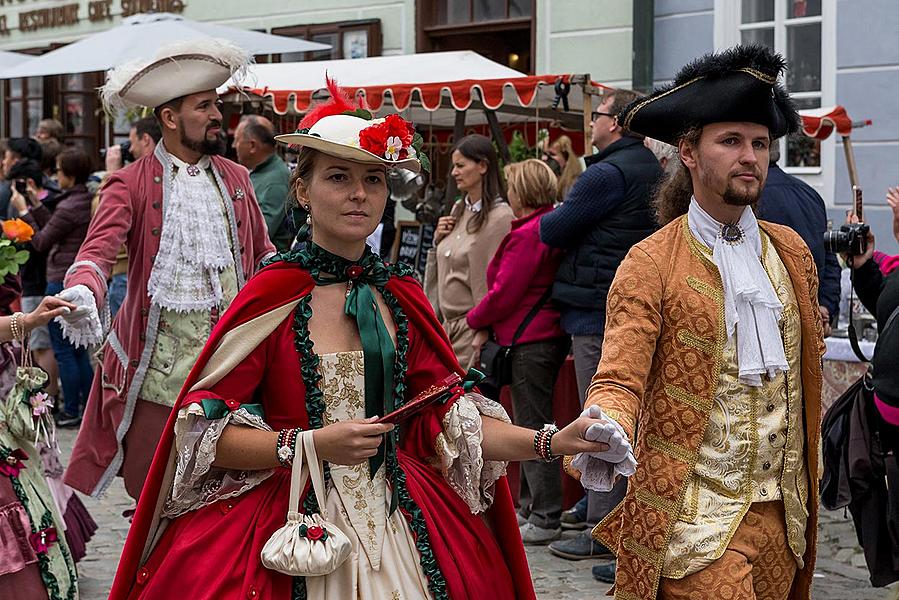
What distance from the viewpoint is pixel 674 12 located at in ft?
34.8

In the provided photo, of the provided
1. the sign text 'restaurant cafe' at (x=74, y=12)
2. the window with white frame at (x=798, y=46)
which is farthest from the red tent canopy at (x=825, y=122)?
the sign text 'restaurant cafe' at (x=74, y=12)

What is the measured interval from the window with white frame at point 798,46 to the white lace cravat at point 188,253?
18.3 ft

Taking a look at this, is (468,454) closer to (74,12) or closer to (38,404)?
(38,404)

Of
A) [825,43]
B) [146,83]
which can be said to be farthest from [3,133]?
[146,83]

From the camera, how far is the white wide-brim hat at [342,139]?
9.73 ft

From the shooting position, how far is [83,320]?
4.25 metres

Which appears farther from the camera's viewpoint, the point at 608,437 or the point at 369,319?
the point at 369,319

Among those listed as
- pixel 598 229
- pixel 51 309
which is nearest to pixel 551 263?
pixel 598 229

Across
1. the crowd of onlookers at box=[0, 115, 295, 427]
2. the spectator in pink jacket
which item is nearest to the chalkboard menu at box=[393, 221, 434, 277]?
the crowd of onlookers at box=[0, 115, 295, 427]

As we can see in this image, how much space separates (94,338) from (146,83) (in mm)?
1235

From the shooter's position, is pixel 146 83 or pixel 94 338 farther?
pixel 146 83

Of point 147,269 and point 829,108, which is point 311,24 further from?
point 147,269

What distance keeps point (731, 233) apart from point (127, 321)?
2621 millimetres

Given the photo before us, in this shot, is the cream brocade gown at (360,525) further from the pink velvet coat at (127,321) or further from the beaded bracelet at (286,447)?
the pink velvet coat at (127,321)
